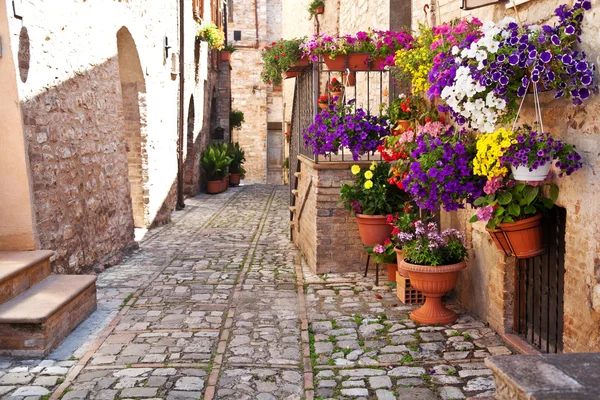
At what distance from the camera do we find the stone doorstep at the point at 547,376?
2369 millimetres

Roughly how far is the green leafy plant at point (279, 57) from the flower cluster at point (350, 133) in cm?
104

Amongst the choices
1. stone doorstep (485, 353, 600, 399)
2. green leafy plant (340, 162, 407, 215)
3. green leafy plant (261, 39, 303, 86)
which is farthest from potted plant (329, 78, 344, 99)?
stone doorstep (485, 353, 600, 399)

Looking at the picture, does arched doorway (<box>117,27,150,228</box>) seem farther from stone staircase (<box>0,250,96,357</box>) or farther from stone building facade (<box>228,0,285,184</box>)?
stone building facade (<box>228,0,285,184</box>)

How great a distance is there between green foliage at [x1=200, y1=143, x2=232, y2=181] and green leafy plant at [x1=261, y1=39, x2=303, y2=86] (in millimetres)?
9735

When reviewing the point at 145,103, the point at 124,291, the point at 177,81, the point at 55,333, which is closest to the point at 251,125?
the point at 177,81

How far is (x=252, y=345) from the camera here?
4984 mm

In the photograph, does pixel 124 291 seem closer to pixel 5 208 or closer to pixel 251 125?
pixel 5 208

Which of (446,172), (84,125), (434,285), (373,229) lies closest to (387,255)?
(373,229)

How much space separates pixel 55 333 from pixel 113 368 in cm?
72

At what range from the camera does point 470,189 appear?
175 inches

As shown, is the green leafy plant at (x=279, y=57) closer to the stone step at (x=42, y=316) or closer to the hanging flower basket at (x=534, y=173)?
the stone step at (x=42, y=316)

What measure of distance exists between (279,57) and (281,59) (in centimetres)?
7

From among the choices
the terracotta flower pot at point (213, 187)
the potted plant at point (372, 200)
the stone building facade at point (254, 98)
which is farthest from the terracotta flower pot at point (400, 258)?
the stone building facade at point (254, 98)

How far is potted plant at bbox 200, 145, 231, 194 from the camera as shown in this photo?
1781cm
